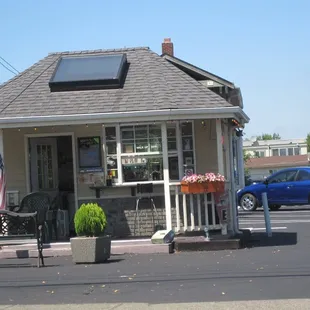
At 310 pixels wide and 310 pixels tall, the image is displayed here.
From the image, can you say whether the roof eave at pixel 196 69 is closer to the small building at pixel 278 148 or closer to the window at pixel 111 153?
the window at pixel 111 153

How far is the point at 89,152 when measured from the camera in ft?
Result: 46.6

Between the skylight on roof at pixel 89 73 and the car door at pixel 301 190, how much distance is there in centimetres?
1081

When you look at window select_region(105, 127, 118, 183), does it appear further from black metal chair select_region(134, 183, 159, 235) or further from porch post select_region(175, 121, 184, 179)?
porch post select_region(175, 121, 184, 179)

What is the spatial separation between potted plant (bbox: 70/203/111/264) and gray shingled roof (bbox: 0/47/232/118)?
2.43 meters

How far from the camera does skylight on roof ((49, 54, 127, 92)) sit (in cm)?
1420

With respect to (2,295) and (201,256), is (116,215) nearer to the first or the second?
(201,256)

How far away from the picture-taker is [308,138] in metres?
99.2

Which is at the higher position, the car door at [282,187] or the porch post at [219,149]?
Answer: the porch post at [219,149]

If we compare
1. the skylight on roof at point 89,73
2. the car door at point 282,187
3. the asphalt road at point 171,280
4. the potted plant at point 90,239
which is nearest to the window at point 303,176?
the car door at point 282,187

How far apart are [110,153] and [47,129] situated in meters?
1.62

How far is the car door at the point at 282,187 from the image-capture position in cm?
2391

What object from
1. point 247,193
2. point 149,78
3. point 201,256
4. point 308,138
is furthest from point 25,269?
point 308,138

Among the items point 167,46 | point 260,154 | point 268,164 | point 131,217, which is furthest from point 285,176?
point 260,154

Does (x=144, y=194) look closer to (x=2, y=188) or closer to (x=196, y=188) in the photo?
(x=196, y=188)
